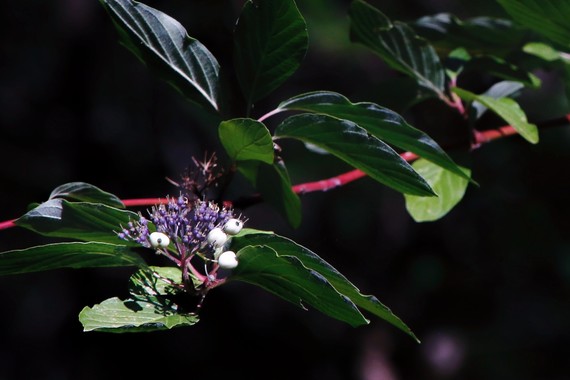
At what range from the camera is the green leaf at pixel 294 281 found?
612 millimetres

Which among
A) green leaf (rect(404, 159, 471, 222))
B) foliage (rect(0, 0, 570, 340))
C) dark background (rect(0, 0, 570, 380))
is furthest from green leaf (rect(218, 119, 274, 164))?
dark background (rect(0, 0, 570, 380))

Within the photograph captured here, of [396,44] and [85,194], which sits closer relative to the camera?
[85,194]

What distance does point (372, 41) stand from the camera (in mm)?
969

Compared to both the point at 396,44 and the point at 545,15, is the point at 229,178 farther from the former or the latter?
the point at 545,15

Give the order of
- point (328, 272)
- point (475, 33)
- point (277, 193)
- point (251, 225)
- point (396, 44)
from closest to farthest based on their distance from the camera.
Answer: point (328, 272), point (277, 193), point (396, 44), point (475, 33), point (251, 225)

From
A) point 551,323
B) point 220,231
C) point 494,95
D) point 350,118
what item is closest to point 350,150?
point 350,118

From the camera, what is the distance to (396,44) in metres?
0.98

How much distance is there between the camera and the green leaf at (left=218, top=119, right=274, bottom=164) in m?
0.71

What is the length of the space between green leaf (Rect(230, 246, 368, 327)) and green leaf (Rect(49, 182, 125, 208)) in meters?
0.15

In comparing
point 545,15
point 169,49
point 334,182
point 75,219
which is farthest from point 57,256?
point 545,15

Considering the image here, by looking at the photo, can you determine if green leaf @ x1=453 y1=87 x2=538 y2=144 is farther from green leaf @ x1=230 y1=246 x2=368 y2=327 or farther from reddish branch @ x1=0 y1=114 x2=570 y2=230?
green leaf @ x1=230 y1=246 x2=368 y2=327

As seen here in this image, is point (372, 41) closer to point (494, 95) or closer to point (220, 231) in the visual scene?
point (494, 95)

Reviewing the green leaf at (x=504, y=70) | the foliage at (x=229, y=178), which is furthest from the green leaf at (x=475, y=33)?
the foliage at (x=229, y=178)

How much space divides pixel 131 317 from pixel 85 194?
16 cm
